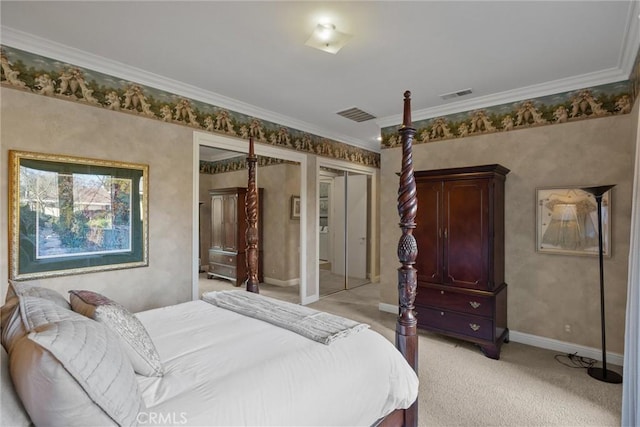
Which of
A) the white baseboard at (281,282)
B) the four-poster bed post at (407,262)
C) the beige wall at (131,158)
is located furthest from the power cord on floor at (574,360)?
the white baseboard at (281,282)

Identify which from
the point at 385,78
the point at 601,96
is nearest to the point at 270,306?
the point at 385,78

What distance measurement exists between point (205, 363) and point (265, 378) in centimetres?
34

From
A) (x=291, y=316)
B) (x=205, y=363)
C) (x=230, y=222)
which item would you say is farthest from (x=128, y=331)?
(x=230, y=222)

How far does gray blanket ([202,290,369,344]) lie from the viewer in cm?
184

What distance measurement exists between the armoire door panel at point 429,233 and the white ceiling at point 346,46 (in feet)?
3.78

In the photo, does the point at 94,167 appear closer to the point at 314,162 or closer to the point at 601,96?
the point at 314,162

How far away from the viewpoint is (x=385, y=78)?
325 centimetres

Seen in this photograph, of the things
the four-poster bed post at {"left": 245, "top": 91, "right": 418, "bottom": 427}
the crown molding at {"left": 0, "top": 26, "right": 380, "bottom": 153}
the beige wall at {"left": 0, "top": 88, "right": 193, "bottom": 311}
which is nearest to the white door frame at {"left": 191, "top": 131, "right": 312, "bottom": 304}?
the beige wall at {"left": 0, "top": 88, "right": 193, "bottom": 311}

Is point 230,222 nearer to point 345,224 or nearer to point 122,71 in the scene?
point 345,224

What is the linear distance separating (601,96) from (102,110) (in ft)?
15.8

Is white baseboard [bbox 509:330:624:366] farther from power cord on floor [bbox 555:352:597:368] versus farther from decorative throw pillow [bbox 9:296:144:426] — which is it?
decorative throw pillow [bbox 9:296:144:426]

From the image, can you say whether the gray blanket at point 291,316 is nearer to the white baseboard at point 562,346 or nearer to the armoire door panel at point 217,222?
the white baseboard at point 562,346

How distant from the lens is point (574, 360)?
A: 3141 mm

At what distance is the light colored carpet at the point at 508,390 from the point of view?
2.24 metres
